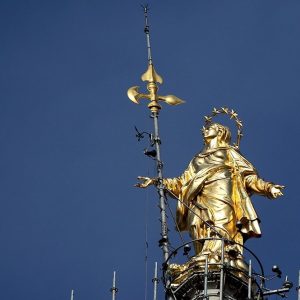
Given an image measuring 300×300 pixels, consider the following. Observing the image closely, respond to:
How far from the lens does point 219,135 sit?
60.9 metres

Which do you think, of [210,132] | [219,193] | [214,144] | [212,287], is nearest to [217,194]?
[219,193]

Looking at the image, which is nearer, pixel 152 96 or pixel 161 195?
pixel 161 195

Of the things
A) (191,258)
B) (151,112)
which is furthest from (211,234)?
(151,112)

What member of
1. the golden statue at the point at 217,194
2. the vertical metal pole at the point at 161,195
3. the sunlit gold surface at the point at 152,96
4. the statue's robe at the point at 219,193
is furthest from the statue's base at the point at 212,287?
the sunlit gold surface at the point at 152,96

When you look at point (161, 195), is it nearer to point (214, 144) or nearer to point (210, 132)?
point (214, 144)

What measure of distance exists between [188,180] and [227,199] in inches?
60.0

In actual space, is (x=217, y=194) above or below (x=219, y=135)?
below

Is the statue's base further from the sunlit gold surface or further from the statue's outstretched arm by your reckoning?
the sunlit gold surface

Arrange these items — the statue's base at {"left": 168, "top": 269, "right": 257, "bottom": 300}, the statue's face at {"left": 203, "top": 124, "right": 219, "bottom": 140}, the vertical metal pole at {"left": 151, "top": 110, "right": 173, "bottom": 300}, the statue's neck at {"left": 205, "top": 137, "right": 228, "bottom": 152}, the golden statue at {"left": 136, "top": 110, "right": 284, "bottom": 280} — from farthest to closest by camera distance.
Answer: the statue's face at {"left": 203, "top": 124, "right": 219, "bottom": 140} < the statue's neck at {"left": 205, "top": 137, "right": 228, "bottom": 152} < the golden statue at {"left": 136, "top": 110, "right": 284, "bottom": 280} < the vertical metal pole at {"left": 151, "top": 110, "right": 173, "bottom": 300} < the statue's base at {"left": 168, "top": 269, "right": 257, "bottom": 300}

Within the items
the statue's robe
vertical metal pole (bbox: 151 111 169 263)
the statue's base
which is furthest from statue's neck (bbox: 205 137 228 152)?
the statue's base

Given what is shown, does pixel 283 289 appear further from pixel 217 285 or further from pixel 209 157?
pixel 209 157

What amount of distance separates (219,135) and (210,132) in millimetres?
261

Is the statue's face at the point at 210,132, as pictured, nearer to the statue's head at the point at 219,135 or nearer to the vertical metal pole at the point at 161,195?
the statue's head at the point at 219,135

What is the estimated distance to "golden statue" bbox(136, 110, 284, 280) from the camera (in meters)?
57.8
